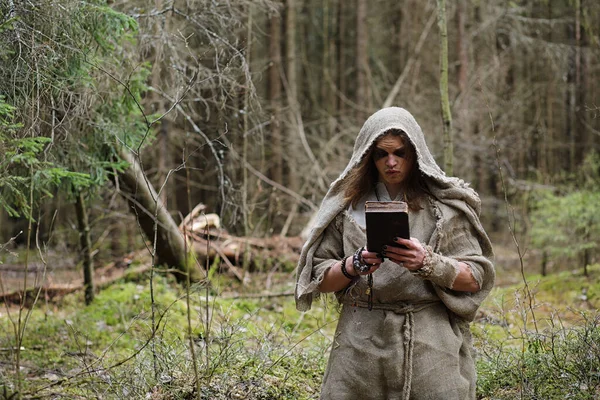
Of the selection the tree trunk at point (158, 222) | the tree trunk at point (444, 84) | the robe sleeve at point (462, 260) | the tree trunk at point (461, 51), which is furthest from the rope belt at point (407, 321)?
the tree trunk at point (461, 51)

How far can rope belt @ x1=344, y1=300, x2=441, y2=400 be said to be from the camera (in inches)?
128

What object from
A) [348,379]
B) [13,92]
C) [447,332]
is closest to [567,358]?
[447,332]

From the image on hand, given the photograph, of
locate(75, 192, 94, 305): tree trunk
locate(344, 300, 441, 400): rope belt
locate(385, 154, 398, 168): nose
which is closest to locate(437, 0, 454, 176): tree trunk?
locate(385, 154, 398, 168): nose

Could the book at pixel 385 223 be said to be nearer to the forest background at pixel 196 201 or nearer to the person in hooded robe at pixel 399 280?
the person in hooded robe at pixel 399 280

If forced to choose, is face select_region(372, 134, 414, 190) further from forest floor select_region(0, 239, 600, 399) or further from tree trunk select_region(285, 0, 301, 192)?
tree trunk select_region(285, 0, 301, 192)

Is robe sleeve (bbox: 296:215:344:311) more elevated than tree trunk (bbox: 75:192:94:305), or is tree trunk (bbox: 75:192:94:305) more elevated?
robe sleeve (bbox: 296:215:344:311)

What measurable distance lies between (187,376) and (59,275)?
6253mm

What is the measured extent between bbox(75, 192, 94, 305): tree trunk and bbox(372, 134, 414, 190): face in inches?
195

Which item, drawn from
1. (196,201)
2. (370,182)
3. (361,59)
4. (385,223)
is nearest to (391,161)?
(370,182)

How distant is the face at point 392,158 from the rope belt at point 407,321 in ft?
2.18

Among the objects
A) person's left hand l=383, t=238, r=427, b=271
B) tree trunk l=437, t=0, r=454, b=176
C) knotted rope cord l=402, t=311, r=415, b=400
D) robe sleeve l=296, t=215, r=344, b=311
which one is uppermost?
tree trunk l=437, t=0, r=454, b=176

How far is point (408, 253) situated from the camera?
300 cm

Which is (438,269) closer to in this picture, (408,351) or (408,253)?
(408,253)

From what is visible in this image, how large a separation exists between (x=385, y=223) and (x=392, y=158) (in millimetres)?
586
